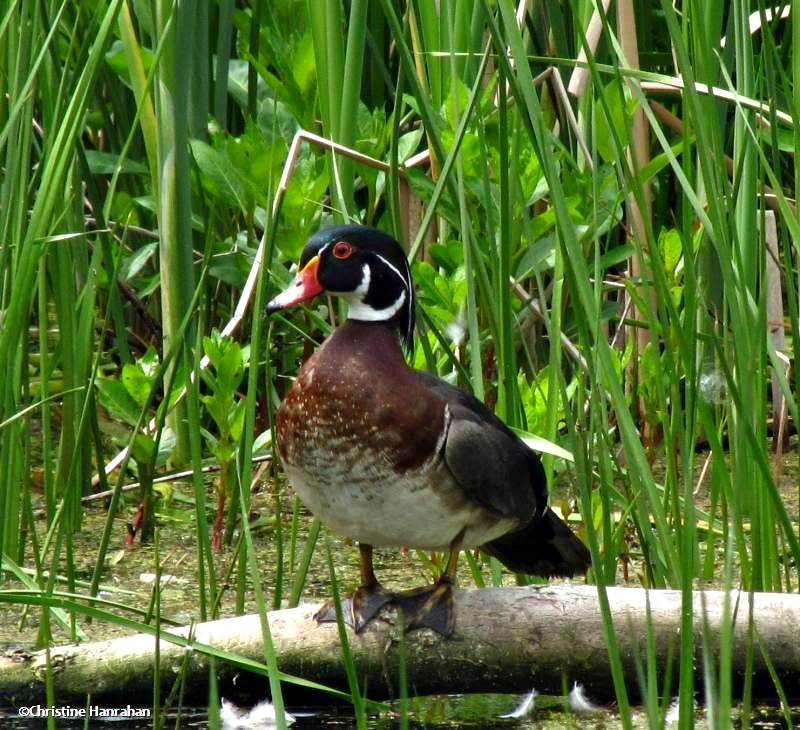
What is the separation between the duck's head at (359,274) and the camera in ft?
8.37

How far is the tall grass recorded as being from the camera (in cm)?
204

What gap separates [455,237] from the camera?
3.51m

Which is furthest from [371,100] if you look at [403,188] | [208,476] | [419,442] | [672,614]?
[672,614]

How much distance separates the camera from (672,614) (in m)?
2.37

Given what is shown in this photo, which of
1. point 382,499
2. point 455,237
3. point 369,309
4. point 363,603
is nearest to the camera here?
point 382,499

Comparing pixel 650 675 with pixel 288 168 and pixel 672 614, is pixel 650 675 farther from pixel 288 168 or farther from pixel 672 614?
pixel 288 168

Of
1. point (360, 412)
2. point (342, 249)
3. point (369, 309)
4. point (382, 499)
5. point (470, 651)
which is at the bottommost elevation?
point (470, 651)

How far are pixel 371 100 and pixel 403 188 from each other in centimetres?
41

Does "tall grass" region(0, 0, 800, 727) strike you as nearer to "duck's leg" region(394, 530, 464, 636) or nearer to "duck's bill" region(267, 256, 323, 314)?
"duck's bill" region(267, 256, 323, 314)

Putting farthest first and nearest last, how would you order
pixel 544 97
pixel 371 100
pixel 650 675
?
pixel 371 100 < pixel 544 97 < pixel 650 675

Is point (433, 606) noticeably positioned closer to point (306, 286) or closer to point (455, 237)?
point (306, 286)

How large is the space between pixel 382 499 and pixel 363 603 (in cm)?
24

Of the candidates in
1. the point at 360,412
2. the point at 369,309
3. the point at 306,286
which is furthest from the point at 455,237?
the point at 360,412

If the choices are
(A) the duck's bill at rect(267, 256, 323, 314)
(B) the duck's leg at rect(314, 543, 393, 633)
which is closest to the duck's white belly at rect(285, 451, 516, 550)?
(B) the duck's leg at rect(314, 543, 393, 633)
